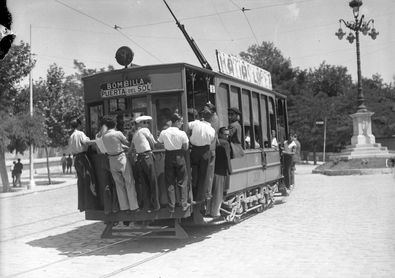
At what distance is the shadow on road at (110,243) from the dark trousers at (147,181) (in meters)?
0.78

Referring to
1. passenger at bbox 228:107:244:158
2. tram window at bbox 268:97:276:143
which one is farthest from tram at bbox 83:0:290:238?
tram window at bbox 268:97:276:143

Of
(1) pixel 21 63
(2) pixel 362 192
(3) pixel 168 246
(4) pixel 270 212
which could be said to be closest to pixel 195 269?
(3) pixel 168 246

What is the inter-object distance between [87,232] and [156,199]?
10.0 feet

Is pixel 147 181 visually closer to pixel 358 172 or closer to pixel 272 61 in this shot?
pixel 358 172

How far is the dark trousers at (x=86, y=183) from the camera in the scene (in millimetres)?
8562

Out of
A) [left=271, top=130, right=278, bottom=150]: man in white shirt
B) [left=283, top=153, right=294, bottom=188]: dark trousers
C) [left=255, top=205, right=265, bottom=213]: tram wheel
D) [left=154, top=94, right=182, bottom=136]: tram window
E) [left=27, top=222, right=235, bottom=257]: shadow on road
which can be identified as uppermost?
[left=154, top=94, right=182, bottom=136]: tram window

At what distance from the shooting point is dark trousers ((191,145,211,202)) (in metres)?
8.53

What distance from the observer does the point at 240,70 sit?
447 inches

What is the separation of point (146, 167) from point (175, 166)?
18.8 inches

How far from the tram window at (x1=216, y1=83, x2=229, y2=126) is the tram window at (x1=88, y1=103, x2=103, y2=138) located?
229 centimetres

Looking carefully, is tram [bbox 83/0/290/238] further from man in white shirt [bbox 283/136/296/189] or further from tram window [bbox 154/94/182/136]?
man in white shirt [bbox 283/136/296/189]

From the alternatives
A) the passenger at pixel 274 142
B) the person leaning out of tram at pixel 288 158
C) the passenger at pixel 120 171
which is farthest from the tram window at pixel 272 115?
the passenger at pixel 120 171

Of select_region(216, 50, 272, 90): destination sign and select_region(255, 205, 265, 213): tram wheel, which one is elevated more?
select_region(216, 50, 272, 90): destination sign

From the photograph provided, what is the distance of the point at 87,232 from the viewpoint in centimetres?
1045
